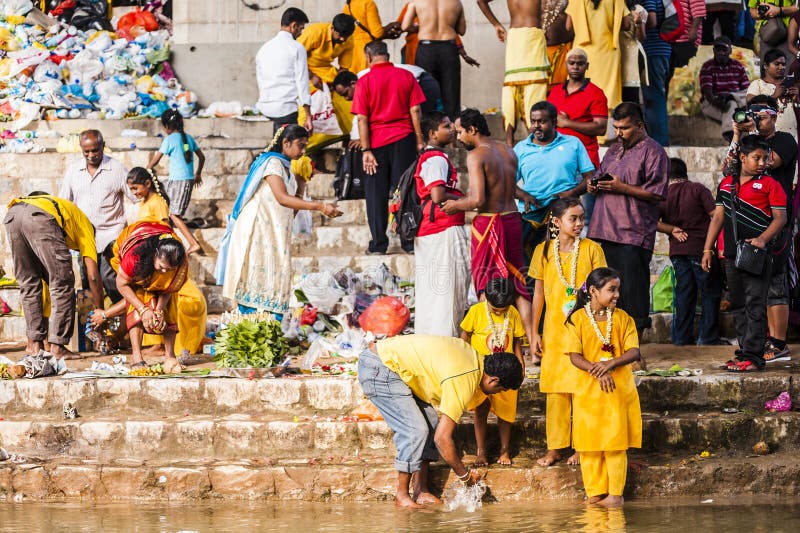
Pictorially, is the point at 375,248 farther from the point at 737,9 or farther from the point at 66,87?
the point at 737,9

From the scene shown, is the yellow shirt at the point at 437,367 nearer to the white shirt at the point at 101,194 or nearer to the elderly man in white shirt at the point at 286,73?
the white shirt at the point at 101,194

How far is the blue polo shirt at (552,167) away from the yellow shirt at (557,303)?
A: 1113mm

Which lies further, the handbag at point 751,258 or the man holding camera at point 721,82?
the man holding camera at point 721,82

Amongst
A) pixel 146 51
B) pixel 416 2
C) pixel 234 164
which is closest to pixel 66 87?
pixel 146 51

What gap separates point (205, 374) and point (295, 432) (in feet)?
3.47

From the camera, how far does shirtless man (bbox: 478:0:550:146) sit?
11.3 m

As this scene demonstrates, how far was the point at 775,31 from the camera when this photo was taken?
469 inches

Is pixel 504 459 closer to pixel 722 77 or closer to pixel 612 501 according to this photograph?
pixel 612 501

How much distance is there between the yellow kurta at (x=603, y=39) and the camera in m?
11.8

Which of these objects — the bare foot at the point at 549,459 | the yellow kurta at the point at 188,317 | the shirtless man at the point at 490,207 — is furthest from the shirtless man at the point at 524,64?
the bare foot at the point at 549,459

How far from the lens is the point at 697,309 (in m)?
9.77

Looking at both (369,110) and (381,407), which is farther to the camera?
(369,110)

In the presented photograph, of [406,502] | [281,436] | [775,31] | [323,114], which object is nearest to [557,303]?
[406,502]

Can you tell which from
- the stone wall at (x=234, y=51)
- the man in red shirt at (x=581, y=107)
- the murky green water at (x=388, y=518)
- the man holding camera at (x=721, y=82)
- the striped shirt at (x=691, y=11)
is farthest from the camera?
the stone wall at (x=234, y=51)
